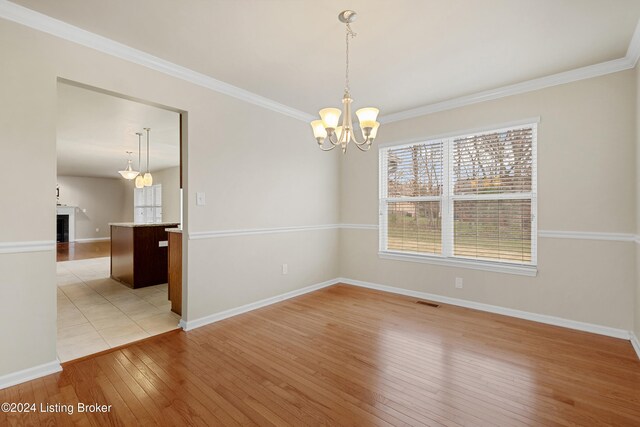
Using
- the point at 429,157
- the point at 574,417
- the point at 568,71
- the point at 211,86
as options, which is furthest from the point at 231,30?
the point at 574,417

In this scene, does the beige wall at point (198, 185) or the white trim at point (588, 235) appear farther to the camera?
the white trim at point (588, 235)

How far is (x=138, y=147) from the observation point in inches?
253

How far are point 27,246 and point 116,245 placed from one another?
3302mm

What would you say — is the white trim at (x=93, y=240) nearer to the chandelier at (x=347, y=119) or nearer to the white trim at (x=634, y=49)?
the chandelier at (x=347, y=119)

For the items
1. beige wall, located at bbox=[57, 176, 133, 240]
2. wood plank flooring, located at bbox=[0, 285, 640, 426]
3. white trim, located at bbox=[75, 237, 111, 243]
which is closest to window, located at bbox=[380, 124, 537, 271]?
wood plank flooring, located at bbox=[0, 285, 640, 426]

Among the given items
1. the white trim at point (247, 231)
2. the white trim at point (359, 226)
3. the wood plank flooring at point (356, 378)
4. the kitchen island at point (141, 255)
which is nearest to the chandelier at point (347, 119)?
the white trim at point (247, 231)

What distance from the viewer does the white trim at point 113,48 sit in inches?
81.5

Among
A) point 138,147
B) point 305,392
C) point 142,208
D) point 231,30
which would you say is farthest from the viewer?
point 142,208

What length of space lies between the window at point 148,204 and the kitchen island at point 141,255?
17.7 feet

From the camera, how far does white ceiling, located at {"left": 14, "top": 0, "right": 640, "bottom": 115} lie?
6.70 feet

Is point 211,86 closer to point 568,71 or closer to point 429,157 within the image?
point 429,157

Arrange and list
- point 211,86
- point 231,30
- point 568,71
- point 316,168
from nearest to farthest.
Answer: point 231,30, point 568,71, point 211,86, point 316,168

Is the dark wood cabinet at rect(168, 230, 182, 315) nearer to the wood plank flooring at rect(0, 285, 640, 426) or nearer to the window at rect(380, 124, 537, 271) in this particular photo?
the wood plank flooring at rect(0, 285, 640, 426)

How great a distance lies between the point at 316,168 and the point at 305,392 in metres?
3.15
